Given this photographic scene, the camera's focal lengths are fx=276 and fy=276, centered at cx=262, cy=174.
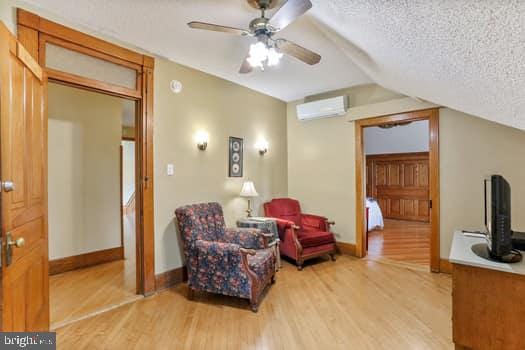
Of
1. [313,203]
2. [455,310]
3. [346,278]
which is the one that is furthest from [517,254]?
[313,203]

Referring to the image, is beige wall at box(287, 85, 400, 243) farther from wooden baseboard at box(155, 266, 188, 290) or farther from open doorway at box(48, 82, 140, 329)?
open doorway at box(48, 82, 140, 329)

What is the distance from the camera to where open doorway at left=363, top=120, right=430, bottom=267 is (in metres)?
6.12

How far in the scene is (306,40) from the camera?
2707mm

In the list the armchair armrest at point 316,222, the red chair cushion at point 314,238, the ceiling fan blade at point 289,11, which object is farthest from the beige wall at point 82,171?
the ceiling fan blade at point 289,11

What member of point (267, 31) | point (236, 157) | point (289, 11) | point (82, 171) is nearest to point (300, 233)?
point (236, 157)

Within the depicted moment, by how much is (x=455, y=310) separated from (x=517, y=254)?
0.50 metres

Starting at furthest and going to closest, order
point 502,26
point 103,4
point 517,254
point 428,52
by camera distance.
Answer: point 103,4 → point 517,254 → point 428,52 → point 502,26

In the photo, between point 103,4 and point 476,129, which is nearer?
point 103,4

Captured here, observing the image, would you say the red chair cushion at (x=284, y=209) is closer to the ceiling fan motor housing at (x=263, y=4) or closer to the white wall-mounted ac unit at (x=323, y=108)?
the white wall-mounted ac unit at (x=323, y=108)

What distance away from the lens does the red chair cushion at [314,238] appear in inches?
148

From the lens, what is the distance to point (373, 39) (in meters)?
1.69

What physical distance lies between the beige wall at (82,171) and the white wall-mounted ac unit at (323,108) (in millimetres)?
2878

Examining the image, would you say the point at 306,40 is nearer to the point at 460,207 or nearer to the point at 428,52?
the point at 428,52

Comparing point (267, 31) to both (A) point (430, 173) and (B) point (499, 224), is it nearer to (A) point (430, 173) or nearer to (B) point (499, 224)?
(B) point (499, 224)
